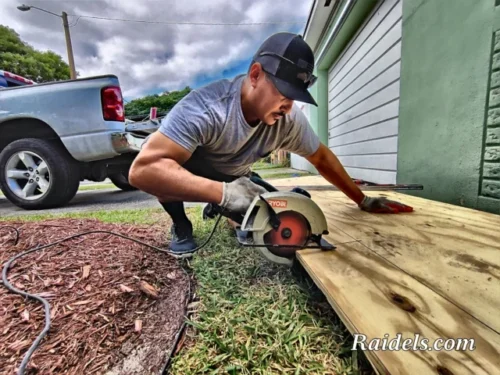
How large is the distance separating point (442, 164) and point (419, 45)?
40.7 inches

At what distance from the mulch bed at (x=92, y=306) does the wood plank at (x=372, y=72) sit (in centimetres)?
288

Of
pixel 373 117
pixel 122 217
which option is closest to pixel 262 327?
pixel 122 217

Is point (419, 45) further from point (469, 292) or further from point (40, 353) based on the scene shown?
point (40, 353)

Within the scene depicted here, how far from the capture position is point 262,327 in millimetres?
809

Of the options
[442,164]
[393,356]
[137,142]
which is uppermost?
[137,142]

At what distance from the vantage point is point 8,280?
1.11 meters

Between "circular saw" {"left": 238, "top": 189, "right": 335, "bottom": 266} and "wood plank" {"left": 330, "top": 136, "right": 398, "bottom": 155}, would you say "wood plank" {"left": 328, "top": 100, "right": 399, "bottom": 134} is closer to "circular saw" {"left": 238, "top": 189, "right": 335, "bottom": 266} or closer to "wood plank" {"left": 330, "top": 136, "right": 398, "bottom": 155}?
"wood plank" {"left": 330, "top": 136, "right": 398, "bottom": 155}

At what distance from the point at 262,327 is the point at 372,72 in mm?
3376

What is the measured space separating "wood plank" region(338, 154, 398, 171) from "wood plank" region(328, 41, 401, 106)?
979 millimetres

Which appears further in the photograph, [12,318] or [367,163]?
[367,163]

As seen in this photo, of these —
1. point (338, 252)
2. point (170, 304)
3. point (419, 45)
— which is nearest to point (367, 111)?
point (419, 45)

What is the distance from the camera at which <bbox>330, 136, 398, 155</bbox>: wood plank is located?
2.68 metres

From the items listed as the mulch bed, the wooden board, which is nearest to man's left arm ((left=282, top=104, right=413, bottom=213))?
the wooden board

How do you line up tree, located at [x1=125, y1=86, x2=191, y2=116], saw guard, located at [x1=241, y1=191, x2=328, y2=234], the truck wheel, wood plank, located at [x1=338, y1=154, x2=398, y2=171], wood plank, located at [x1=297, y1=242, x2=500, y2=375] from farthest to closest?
tree, located at [x1=125, y1=86, x2=191, y2=116], the truck wheel, wood plank, located at [x1=338, y1=154, x2=398, y2=171], saw guard, located at [x1=241, y1=191, x2=328, y2=234], wood plank, located at [x1=297, y1=242, x2=500, y2=375]
